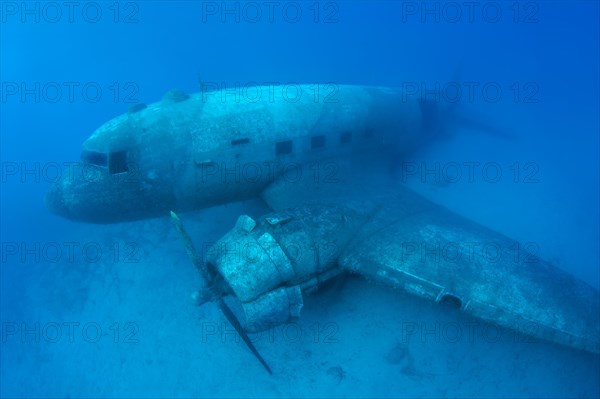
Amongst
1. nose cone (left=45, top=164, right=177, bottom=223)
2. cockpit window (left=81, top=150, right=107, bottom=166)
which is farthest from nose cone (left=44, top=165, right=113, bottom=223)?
cockpit window (left=81, top=150, right=107, bottom=166)

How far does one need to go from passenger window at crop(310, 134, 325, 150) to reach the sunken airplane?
0.04 meters

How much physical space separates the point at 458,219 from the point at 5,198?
2130 centimetres

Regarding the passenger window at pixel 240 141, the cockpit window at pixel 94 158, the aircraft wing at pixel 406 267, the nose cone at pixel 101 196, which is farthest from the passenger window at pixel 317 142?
the cockpit window at pixel 94 158

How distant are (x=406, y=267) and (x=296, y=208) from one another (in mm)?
2924

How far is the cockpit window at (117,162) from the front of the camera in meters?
7.83

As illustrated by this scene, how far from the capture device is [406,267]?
7.38 meters

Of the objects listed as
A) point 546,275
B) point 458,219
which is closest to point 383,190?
point 458,219

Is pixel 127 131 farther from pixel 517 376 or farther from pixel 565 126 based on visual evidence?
pixel 565 126

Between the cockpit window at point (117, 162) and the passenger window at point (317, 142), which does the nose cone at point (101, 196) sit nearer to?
the cockpit window at point (117, 162)

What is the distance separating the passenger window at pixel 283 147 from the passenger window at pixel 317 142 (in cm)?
69

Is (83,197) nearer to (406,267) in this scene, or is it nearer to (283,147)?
(283,147)

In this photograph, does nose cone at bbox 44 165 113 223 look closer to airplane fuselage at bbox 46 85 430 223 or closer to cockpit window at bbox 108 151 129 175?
airplane fuselage at bbox 46 85 430 223

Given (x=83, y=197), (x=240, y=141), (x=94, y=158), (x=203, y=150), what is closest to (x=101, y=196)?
(x=83, y=197)

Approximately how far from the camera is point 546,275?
24.7ft
